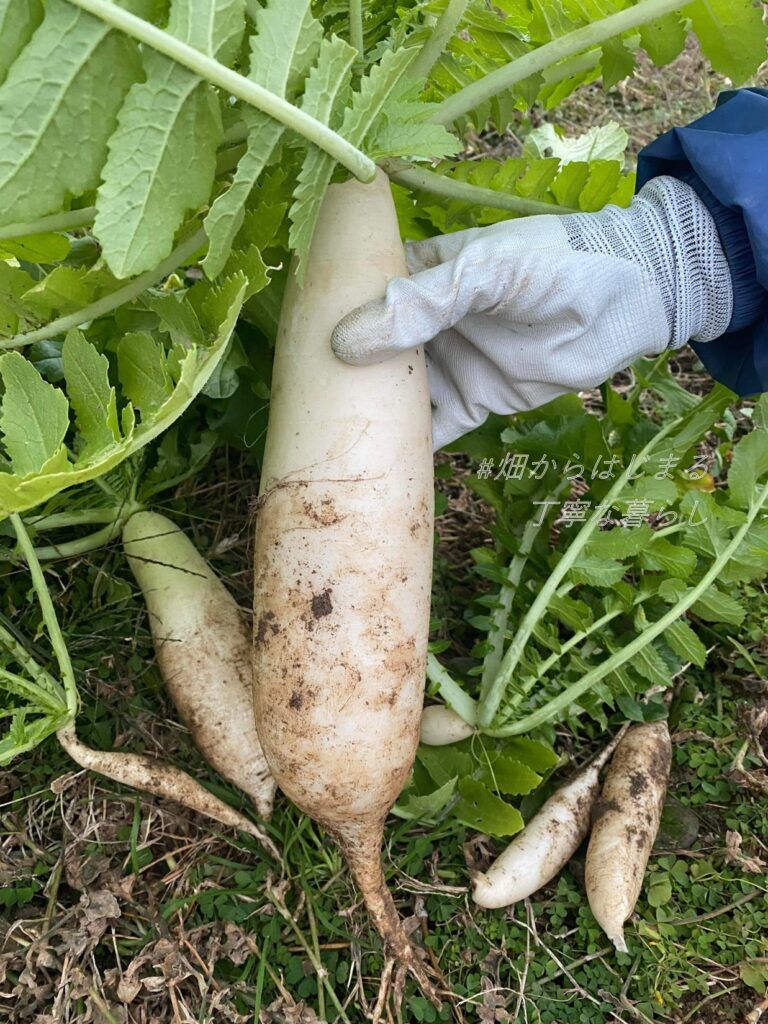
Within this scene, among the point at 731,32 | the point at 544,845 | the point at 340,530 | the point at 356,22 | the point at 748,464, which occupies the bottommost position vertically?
the point at 544,845

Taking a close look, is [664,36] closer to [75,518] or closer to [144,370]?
[144,370]

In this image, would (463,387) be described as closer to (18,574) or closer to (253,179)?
(253,179)

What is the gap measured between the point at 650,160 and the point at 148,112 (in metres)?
1.11

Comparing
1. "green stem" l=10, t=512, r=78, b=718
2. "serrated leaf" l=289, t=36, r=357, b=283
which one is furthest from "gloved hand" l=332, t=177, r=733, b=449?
"green stem" l=10, t=512, r=78, b=718

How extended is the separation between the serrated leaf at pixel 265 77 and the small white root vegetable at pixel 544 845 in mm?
1334

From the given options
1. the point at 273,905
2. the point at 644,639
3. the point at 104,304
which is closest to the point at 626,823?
the point at 644,639

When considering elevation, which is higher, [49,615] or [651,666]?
[49,615]

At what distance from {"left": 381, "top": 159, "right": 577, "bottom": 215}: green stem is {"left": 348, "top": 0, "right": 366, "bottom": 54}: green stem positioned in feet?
0.69

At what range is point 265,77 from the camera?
1.12 meters

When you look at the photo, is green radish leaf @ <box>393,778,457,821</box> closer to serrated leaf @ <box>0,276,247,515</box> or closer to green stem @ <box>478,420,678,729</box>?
green stem @ <box>478,420,678,729</box>

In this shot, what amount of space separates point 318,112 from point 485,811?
A: 133cm

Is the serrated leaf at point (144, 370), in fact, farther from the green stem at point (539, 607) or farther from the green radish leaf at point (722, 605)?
the green radish leaf at point (722, 605)

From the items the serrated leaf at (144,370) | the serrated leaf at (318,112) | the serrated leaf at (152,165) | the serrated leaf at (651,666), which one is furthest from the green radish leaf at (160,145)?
the serrated leaf at (651,666)

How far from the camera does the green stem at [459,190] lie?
62.0 inches
